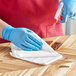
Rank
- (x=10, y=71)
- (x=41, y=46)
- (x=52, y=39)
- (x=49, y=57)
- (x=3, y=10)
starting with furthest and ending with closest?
(x=3, y=10) < (x=52, y=39) < (x=41, y=46) < (x=49, y=57) < (x=10, y=71)

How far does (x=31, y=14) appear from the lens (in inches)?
59.7

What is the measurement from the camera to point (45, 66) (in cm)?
93

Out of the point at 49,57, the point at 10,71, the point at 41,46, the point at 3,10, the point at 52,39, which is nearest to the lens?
the point at 10,71

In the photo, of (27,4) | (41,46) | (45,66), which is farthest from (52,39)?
(45,66)

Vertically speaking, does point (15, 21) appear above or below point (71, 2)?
below

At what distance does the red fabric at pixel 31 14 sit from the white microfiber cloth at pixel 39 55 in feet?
1.25

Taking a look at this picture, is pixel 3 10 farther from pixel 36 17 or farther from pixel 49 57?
pixel 49 57

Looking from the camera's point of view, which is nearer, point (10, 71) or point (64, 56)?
point (10, 71)

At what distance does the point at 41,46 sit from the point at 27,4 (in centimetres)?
47

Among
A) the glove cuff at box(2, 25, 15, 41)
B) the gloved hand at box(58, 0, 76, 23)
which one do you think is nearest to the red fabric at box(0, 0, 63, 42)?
the gloved hand at box(58, 0, 76, 23)

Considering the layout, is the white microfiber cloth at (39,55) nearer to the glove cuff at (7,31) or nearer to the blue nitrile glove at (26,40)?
the blue nitrile glove at (26,40)

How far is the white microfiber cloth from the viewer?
990 mm

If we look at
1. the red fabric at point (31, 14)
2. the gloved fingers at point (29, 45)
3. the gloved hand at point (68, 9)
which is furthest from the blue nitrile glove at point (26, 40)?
the gloved hand at point (68, 9)

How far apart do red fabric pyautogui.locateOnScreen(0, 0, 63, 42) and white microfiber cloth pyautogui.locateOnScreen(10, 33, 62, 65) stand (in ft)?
1.25
